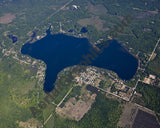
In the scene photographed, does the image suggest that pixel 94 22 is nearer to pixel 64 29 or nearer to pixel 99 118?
pixel 64 29

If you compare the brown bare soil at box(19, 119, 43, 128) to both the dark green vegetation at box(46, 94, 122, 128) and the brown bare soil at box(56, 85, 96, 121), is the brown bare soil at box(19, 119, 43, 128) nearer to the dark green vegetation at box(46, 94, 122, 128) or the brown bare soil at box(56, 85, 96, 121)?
the dark green vegetation at box(46, 94, 122, 128)

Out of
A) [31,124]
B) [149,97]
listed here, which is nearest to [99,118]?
[149,97]

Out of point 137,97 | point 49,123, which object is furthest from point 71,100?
point 137,97

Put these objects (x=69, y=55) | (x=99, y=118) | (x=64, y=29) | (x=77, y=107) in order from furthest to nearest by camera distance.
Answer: (x=64, y=29) → (x=69, y=55) → (x=77, y=107) → (x=99, y=118)

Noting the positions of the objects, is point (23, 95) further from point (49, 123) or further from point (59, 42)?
point (59, 42)

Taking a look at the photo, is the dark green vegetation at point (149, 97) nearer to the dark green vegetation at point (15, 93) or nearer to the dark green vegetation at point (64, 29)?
the dark green vegetation at point (64, 29)

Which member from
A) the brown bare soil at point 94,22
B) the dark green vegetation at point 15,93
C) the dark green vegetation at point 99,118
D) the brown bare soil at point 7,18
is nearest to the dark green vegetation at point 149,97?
the dark green vegetation at point 99,118
